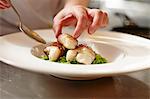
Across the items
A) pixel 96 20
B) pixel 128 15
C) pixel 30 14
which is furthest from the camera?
pixel 128 15

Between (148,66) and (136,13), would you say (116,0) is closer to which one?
(136,13)

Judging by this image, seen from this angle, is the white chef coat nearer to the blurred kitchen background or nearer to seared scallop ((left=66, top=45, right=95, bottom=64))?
seared scallop ((left=66, top=45, right=95, bottom=64))

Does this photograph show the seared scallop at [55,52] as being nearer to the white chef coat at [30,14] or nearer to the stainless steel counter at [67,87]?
the stainless steel counter at [67,87]

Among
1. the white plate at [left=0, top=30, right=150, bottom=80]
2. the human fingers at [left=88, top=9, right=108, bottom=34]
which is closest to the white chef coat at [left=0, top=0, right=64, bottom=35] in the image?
the white plate at [left=0, top=30, right=150, bottom=80]

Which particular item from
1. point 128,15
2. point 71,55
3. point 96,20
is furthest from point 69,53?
point 128,15

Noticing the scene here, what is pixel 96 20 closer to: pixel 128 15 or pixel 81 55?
pixel 81 55

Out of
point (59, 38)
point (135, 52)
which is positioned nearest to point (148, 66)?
point (135, 52)

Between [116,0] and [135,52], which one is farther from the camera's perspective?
[116,0]

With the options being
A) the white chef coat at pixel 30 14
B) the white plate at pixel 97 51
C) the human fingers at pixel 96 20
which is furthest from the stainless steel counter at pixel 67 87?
the white chef coat at pixel 30 14
